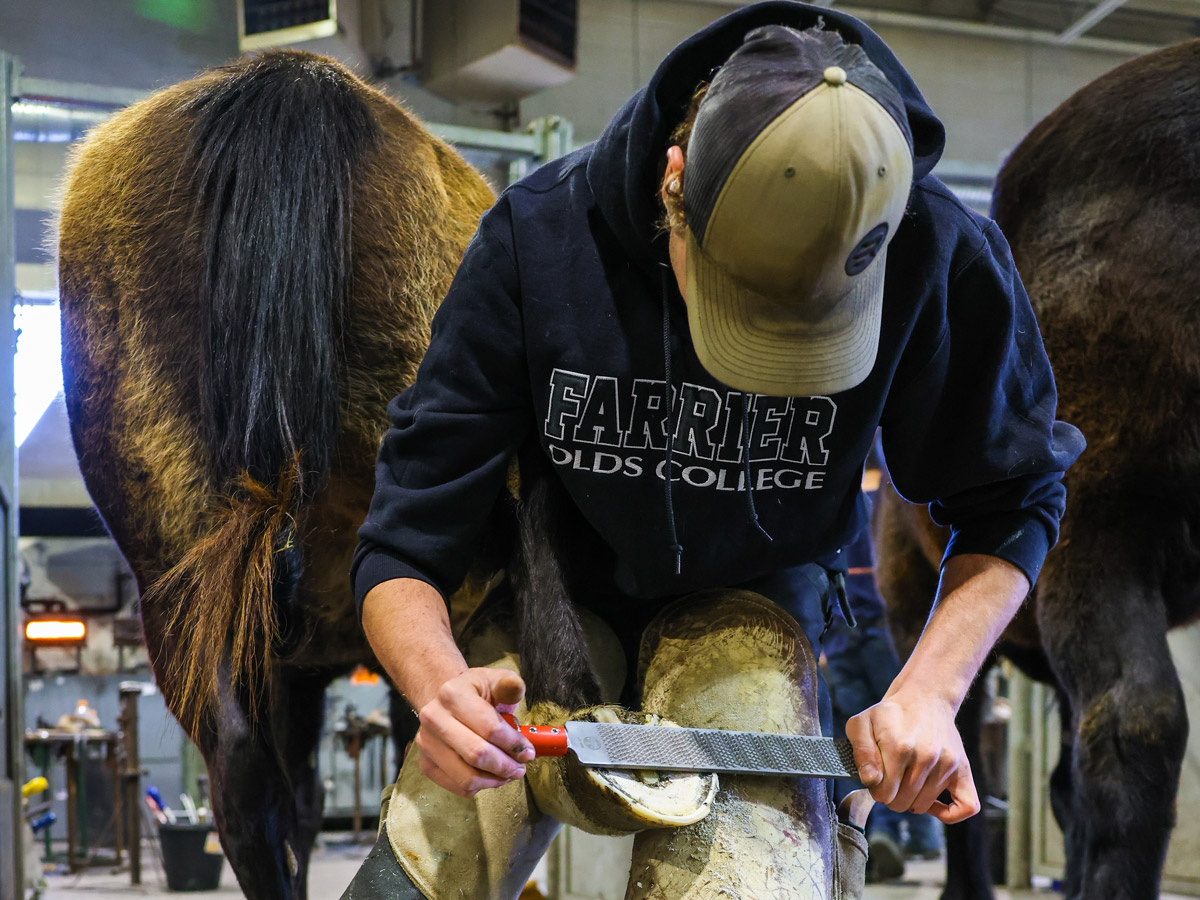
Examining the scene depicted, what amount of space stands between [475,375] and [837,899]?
0.84m

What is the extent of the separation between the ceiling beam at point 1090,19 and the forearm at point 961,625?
8280mm

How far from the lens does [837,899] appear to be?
5.32 feet

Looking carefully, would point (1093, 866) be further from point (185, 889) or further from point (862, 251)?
point (185, 889)

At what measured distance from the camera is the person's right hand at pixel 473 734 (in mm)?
1234

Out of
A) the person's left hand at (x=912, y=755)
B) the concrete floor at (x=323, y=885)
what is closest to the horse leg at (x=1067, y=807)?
the concrete floor at (x=323, y=885)

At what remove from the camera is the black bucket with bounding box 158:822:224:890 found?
482cm

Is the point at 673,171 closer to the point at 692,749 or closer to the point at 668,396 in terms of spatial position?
the point at 668,396

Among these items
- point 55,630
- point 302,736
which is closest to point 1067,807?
point 302,736

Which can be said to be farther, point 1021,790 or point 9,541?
point 1021,790

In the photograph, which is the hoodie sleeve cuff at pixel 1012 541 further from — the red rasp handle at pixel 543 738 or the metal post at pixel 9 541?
the metal post at pixel 9 541

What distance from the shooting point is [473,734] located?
4.06ft

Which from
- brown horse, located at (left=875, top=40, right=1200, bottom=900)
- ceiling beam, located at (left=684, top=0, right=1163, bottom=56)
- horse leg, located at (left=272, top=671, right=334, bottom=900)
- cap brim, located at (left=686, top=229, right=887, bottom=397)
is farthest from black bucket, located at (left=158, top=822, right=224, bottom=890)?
ceiling beam, located at (left=684, top=0, right=1163, bottom=56)

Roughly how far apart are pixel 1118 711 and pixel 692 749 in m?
1.02

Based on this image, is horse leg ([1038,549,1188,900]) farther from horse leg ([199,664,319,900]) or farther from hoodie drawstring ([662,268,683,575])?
horse leg ([199,664,319,900])
